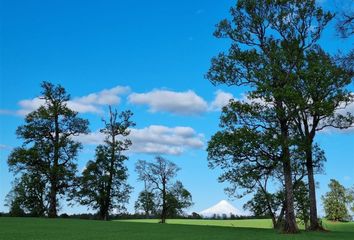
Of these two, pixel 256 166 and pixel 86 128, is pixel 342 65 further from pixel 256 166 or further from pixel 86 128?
pixel 86 128

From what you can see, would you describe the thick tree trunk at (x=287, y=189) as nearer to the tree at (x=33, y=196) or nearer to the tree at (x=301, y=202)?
the tree at (x=301, y=202)

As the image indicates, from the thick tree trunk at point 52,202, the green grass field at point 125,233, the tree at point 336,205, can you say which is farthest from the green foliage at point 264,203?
the tree at point 336,205

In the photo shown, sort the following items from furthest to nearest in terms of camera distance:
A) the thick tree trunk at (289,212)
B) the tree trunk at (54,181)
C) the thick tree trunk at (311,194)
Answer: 1. the tree trunk at (54,181)
2. the thick tree trunk at (311,194)
3. the thick tree trunk at (289,212)

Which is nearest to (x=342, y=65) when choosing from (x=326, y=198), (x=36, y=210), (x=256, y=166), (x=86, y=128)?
(x=256, y=166)

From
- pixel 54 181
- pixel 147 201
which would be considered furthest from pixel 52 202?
pixel 147 201

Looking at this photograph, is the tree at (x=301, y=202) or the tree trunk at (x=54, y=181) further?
the tree trunk at (x=54, y=181)

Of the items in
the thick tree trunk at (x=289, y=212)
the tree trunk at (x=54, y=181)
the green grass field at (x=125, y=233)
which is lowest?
the green grass field at (x=125, y=233)

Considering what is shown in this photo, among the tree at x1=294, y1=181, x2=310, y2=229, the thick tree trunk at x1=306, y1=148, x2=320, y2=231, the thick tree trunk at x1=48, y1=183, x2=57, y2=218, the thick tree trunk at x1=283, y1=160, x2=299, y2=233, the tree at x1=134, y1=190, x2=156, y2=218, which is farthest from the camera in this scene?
the tree at x1=134, y1=190, x2=156, y2=218

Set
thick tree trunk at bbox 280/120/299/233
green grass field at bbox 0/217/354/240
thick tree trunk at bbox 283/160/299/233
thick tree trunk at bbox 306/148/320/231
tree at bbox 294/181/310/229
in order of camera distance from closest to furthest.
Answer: green grass field at bbox 0/217/354/240, thick tree trunk at bbox 283/160/299/233, thick tree trunk at bbox 280/120/299/233, thick tree trunk at bbox 306/148/320/231, tree at bbox 294/181/310/229

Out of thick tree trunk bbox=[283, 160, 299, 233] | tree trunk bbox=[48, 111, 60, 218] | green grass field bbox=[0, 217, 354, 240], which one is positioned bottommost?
green grass field bbox=[0, 217, 354, 240]

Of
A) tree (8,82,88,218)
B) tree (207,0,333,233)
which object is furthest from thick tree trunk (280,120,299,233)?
tree (8,82,88,218)

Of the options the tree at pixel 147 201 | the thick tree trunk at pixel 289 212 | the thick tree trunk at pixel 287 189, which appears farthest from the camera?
the tree at pixel 147 201

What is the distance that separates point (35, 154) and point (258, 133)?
3522 cm

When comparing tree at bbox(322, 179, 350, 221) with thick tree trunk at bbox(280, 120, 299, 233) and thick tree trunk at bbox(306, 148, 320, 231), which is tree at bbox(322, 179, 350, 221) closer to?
thick tree trunk at bbox(306, 148, 320, 231)
